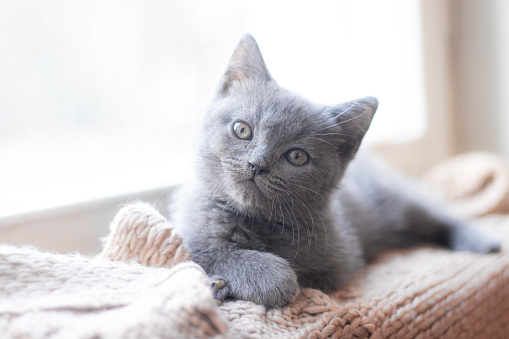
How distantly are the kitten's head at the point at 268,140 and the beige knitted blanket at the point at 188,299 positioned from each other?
19 centimetres

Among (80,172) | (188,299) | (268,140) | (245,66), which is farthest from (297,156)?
(80,172)

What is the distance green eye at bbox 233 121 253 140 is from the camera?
3.14 feet

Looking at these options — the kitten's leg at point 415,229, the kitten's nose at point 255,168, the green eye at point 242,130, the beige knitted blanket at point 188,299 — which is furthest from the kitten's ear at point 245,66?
the kitten's leg at point 415,229

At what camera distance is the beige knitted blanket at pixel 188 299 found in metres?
0.57

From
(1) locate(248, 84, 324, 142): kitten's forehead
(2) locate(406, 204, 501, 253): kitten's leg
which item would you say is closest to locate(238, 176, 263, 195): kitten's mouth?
(1) locate(248, 84, 324, 142): kitten's forehead

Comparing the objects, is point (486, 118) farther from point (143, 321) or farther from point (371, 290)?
point (143, 321)

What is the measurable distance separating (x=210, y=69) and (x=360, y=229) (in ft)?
2.73

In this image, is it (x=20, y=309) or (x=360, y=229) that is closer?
(x=20, y=309)

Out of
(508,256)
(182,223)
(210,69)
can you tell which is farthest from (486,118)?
(182,223)

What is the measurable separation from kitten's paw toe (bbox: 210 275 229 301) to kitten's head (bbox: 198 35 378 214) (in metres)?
0.18

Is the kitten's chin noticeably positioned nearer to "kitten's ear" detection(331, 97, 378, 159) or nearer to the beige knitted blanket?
the beige knitted blanket

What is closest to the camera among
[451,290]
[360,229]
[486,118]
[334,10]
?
[451,290]

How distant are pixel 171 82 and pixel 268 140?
75 centimetres

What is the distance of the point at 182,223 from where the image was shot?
3.40 feet
